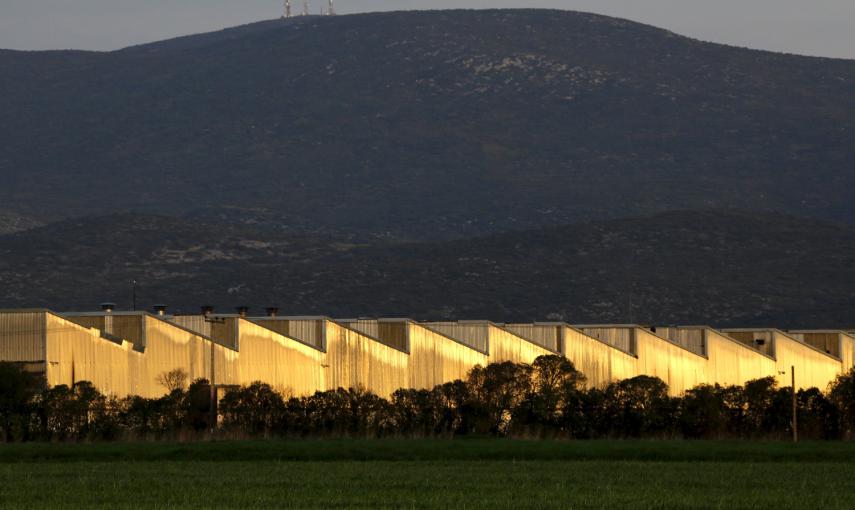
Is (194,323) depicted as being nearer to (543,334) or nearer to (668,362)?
(543,334)

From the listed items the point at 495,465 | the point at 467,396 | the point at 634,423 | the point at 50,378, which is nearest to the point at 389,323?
the point at 467,396

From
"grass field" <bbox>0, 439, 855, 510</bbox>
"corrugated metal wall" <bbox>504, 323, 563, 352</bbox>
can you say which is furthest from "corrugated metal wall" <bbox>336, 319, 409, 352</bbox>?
"grass field" <bbox>0, 439, 855, 510</bbox>

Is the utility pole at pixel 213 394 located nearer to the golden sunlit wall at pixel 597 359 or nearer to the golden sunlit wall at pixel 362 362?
the golden sunlit wall at pixel 362 362

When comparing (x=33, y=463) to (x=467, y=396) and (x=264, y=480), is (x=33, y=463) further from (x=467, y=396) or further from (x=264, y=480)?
(x=467, y=396)

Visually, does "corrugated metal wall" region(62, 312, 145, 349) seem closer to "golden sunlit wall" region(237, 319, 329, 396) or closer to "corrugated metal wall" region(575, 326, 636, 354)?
"golden sunlit wall" region(237, 319, 329, 396)

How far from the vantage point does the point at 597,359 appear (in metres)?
93.9

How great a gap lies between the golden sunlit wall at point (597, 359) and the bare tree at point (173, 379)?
23.6 metres


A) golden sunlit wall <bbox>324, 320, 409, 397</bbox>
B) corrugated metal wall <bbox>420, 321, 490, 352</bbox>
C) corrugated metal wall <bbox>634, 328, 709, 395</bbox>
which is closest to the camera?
golden sunlit wall <bbox>324, 320, 409, 397</bbox>

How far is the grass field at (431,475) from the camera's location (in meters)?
40.5

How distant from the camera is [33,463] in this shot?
55875mm

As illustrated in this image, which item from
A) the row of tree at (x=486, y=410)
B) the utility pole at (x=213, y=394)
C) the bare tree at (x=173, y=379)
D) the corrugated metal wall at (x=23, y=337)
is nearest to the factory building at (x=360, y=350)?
the corrugated metal wall at (x=23, y=337)

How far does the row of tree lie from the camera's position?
7212 centimetres

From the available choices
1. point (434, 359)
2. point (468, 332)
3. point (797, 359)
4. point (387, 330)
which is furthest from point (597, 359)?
point (797, 359)

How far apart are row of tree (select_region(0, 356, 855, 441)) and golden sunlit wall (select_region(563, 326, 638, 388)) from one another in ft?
23.6
